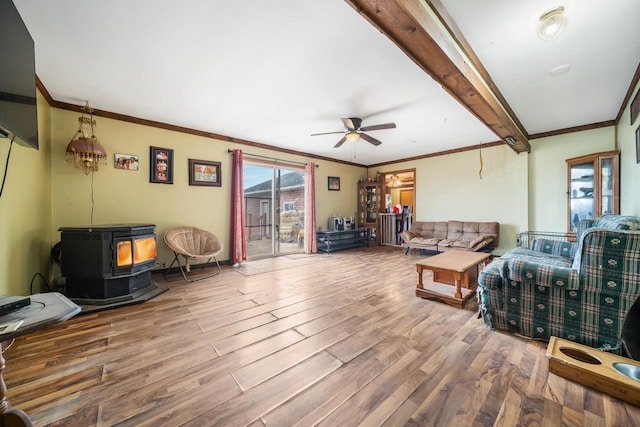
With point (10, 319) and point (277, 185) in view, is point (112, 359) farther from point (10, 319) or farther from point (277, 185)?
point (277, 185)

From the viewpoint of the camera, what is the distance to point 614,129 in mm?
3920

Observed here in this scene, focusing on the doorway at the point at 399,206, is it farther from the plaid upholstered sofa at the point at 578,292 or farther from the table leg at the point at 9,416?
the table leg at the point at 9,416

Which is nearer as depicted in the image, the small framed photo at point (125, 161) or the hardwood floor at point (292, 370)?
Result: the hardwood floor at point (292, 370)

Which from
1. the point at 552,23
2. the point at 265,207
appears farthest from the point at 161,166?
the point at 552,23

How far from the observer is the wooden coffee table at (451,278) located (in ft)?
8.60

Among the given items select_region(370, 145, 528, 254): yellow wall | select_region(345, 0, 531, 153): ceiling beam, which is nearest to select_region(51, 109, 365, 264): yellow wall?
select_region(345, 0, 531, 153): ceiling beam

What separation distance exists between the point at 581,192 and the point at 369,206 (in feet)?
14.7

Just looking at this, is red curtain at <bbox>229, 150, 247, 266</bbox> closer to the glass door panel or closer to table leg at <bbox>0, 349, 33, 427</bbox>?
table leg at <bbox>0, 349, 33, 427</bbox>

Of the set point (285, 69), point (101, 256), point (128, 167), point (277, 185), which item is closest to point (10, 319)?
point (101, 256)

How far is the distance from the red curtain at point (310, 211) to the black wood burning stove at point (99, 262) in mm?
3634

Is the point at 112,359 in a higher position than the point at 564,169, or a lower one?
lower

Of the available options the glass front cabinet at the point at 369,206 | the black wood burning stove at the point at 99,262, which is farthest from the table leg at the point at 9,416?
the glass front cabinet at the point at 369,206

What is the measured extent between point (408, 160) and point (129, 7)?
6.30 m

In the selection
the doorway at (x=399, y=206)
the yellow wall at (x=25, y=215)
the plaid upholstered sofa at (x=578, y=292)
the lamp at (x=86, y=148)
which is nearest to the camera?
the plaid upholstered sofa at (x=578, y=292)
